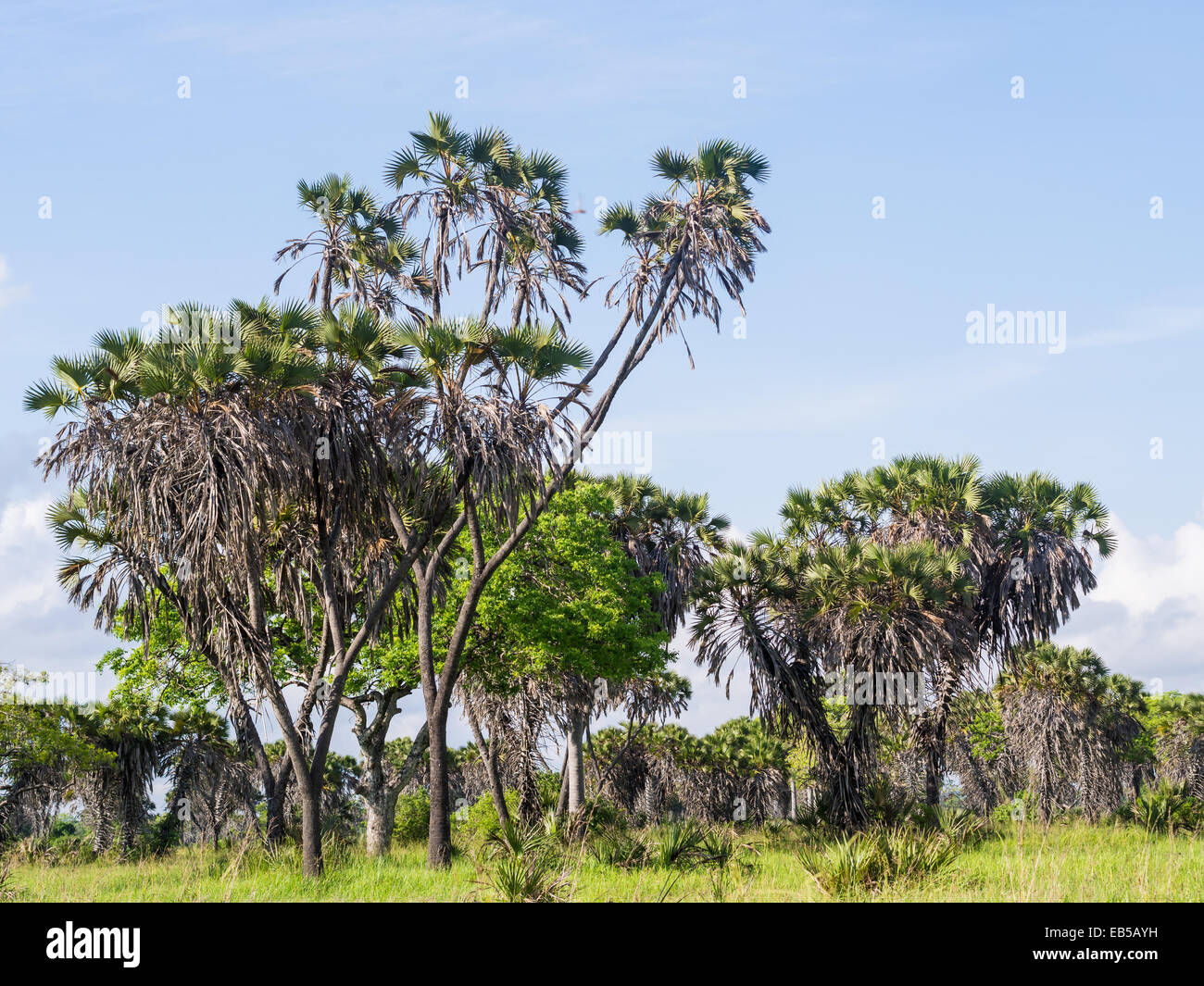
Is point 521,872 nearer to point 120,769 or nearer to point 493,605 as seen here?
point 493,605

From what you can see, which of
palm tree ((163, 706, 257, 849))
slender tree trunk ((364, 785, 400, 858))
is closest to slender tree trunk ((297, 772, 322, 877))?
slender tree trunk ((364, 785, 400, 858))

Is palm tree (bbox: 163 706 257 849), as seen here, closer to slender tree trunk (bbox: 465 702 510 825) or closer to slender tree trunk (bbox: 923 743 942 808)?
slender tree trunk (bbox: 465 702 510 825)

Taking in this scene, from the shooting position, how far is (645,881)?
45.9ft

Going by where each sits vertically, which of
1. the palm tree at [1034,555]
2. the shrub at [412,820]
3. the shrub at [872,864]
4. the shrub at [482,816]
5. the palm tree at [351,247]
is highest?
the palm tree at [351,247]

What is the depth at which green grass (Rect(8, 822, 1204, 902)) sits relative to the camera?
11844 mm

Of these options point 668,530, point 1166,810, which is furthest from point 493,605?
point 1166,810

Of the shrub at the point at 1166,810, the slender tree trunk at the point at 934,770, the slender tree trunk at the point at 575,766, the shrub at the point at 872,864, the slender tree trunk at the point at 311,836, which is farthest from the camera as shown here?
the slender tree trunk at the point at 575,766

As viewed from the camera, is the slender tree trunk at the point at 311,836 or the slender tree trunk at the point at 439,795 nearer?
the slender tree trunk at the point at 311,836

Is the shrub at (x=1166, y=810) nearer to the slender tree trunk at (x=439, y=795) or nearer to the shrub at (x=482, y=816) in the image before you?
the shrub at (x=482, y=816)

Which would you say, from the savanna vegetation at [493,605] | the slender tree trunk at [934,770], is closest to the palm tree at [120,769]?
the savanna vegetation at [493,605]

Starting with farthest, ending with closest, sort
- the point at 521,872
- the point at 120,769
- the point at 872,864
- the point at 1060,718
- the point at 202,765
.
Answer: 1. the point at 1060,718
2. the point at 202,765
3. the point at 120,769
4. the point at 872,864
5. the point at 521,872

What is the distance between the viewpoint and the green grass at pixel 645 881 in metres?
11.8
